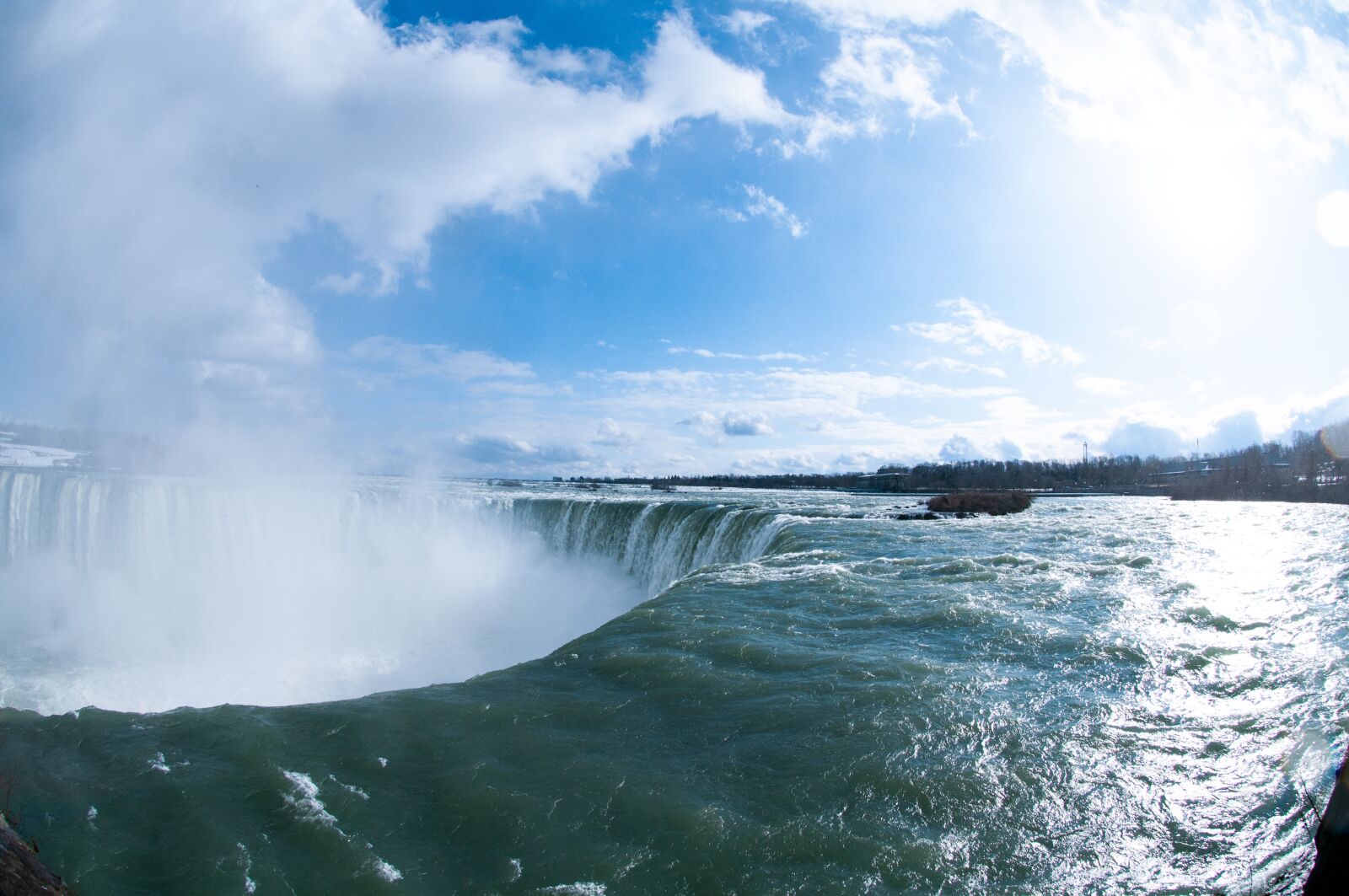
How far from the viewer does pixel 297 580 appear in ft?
82.0

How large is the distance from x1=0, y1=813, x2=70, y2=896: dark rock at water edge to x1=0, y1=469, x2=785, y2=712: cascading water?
11904 millimetres

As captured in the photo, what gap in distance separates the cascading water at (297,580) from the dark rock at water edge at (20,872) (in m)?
11.9

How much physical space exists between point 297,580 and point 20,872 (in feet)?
80.7

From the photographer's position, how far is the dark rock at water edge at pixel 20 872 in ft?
10.3

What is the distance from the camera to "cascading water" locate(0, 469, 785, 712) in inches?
671

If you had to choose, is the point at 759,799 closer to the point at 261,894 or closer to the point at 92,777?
the point at 261,894

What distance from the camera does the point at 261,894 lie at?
12.7ft

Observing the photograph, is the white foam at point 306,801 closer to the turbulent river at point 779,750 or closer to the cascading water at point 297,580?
the turbulent river at point 779,750

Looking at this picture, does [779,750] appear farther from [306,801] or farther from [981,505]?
[981,505]

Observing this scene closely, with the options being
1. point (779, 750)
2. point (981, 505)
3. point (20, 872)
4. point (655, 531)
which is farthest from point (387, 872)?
point (981, 505)

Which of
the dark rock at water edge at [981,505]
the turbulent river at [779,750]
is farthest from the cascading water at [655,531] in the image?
the dark rock at water edge at [981,505]

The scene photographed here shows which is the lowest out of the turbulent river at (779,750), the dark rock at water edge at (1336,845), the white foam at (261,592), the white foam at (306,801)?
the white foam at (261,592)

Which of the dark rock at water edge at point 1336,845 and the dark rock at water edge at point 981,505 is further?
the dark rock at water edge at point 981,505

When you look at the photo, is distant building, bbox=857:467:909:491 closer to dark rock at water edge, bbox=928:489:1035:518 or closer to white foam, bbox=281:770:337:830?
dark rock at water edge, bbox=928:489:1035:518
